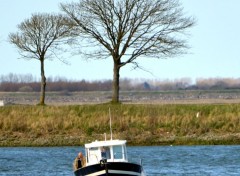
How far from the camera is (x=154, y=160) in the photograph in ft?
195

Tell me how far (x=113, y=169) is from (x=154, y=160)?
13.2 meters

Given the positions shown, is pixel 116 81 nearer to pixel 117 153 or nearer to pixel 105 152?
pixel 117 153

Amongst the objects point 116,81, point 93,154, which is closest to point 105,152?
point 93,154

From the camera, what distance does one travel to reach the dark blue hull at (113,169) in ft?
152

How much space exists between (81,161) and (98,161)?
5.34 feet

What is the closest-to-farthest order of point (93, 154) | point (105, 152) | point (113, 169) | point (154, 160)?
point (113, 169)
point (105, 152)
point (93, 154)
point (154, 160)

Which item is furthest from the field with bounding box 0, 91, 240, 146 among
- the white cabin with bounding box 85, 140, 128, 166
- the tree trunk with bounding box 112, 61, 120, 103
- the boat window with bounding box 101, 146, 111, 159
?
the boat window with bounding box 101, 146, 111, 159

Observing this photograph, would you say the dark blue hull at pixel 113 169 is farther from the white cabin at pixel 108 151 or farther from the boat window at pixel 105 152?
the boat window at pixel 105 152

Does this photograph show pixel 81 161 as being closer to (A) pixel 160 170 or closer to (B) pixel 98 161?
(B) pixel 98 161

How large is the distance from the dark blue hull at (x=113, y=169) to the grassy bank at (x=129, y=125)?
22619 mm

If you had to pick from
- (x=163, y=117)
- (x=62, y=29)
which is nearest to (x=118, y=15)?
(x=62, y=29)

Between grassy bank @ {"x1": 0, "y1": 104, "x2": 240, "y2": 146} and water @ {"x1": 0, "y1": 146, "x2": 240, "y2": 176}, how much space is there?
2.16 metres

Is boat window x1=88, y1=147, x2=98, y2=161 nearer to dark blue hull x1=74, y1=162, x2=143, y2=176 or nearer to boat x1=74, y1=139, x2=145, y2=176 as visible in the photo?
boat x1=74, y1=139, x2=145, y2=176

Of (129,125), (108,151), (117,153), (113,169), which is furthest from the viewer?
(129,125)
